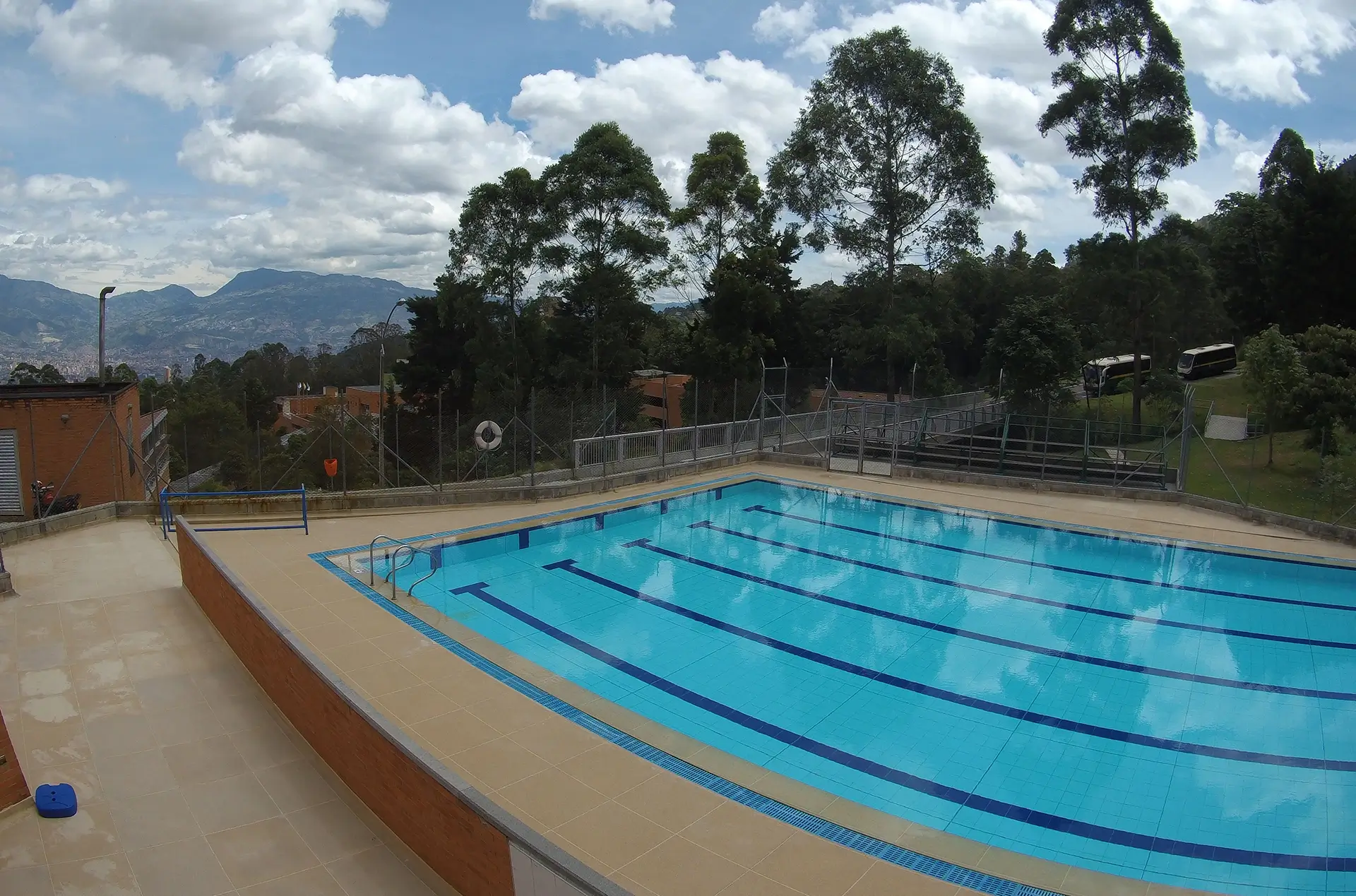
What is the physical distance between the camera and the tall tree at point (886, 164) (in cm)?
2384

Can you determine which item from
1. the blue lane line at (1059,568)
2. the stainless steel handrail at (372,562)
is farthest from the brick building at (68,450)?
the blue lane line at (1059,568)

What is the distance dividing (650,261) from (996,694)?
20532mm

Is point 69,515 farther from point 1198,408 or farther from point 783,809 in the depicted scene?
point 1198,408

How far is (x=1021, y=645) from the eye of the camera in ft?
29.9

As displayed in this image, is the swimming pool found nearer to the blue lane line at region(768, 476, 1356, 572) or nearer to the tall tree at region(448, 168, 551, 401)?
the blue lane line at region(768, 476, 1356, 572)

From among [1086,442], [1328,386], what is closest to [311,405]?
[1086,442]

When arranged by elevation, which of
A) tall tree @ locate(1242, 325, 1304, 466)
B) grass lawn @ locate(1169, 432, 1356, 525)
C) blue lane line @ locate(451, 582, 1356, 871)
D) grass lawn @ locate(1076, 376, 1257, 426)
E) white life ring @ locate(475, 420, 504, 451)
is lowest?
blue lane line @ locate(451, 582, 1356, 871)

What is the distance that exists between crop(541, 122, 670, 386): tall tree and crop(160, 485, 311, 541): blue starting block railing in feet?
49.1

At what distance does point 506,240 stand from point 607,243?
4.24m

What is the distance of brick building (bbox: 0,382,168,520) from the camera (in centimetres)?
1459

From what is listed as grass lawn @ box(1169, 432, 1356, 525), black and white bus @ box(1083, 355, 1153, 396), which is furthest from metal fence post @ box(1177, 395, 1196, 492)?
black and white bus @ box(1083, 355, 1153, 396)

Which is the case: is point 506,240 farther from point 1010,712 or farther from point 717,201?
point 1010,712

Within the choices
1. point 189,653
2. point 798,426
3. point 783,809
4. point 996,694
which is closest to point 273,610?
point 189,653

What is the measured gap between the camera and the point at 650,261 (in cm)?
2594
